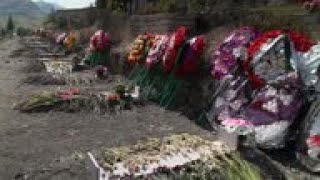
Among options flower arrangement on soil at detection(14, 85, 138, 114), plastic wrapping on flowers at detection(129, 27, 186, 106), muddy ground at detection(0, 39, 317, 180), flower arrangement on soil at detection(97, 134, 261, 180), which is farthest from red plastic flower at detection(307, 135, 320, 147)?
flower arrangement on soil at detection(14, 85, 138, 114)

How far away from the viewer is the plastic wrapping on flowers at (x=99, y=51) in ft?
64.3

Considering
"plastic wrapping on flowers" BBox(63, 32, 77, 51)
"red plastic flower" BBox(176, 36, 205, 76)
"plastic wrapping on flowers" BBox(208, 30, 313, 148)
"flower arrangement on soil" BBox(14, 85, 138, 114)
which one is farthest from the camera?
"plastic wrapping on flowers" BBox(63, 32, 77, 51)

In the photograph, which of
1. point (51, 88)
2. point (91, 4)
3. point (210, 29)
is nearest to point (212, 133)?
point (210, 29)

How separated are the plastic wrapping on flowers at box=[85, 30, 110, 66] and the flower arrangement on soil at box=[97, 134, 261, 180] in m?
13.3

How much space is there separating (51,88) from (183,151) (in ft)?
30.3

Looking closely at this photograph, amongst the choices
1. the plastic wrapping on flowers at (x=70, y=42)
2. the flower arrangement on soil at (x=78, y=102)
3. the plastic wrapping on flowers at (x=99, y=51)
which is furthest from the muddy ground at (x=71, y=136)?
the plastic wrapping on flowers at (x=70, y=42)

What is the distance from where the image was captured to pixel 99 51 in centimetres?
1991

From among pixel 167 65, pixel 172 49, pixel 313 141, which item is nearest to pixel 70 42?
pixel 167 65

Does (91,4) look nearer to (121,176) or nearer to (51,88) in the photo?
(51,88)

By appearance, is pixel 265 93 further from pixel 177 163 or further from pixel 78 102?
pixel 78 102

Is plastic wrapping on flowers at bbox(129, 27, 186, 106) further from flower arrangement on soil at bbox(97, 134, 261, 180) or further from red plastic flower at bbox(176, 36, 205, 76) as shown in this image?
flower arrangement on soil at bbox(97, 134, 261, 180)

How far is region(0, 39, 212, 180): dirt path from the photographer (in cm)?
736

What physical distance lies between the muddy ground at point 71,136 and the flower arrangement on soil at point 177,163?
78 cm

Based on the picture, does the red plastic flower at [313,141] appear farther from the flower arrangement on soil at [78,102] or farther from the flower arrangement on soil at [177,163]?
the flower arrangement on soil at [78,102]
